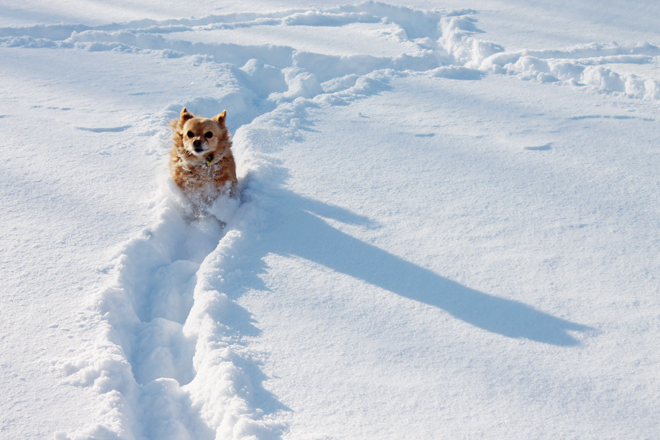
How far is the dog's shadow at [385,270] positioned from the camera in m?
1.96

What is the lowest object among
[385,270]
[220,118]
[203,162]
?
[385,270]

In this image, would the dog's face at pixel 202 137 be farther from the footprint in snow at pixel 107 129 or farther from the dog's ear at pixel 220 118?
the footprint in snow at pixel 107 129

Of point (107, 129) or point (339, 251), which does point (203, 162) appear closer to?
point (339, 251)

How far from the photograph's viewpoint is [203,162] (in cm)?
273

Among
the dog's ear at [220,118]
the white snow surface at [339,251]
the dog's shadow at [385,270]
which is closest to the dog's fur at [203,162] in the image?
the dog's ear at [220,118]

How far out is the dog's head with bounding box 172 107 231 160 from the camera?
103 inches

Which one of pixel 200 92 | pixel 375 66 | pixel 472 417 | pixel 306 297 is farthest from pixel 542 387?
pixel 375 66

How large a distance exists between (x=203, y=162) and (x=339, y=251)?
90cm

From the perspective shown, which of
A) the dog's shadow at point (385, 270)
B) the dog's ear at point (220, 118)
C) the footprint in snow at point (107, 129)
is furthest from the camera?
the footprint in snow at point (107, 129)

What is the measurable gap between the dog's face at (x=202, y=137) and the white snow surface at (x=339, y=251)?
11.9 inches

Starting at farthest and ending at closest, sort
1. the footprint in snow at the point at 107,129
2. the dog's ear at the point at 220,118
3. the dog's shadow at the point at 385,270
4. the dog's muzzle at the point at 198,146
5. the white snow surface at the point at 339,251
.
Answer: the footprint in snow at the point at 107,129 < the dog's ear at the point at 220,118 < the dog's muzzle at the point at 198,146 < the dog's shadow at the point at 385,270 < the white snow surface at the point at 339,251

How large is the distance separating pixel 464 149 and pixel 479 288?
1.44 meters

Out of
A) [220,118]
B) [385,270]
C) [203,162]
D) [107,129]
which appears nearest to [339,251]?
[385,270]

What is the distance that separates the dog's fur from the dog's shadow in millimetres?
318
